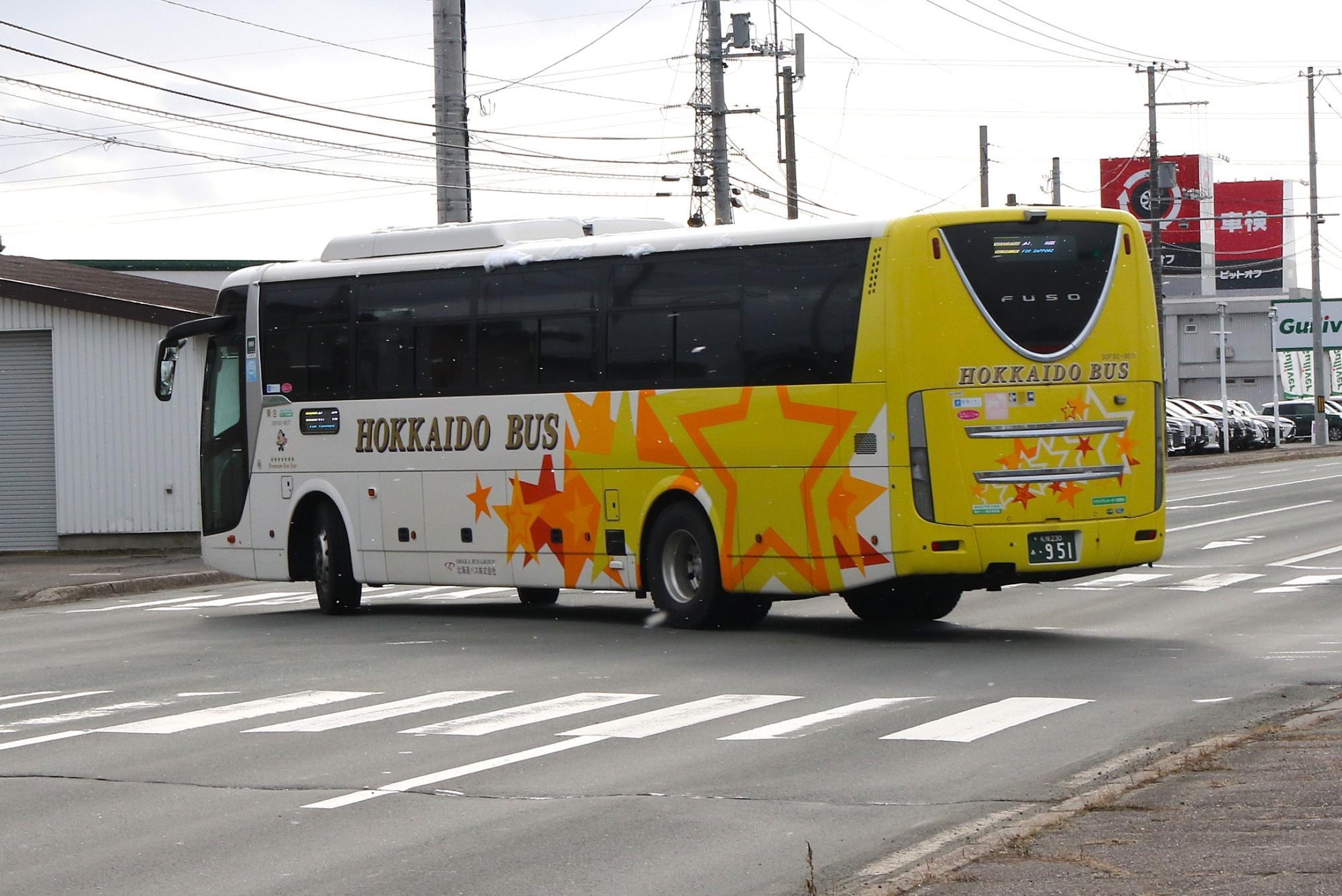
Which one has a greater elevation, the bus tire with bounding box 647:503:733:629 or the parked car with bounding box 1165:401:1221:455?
the parked car with bounding box 1165:401:1221:455

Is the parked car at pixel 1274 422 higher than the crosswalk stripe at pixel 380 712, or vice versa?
the parked car at pixel 1274 422

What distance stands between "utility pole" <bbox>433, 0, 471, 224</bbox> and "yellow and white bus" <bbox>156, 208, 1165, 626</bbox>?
6.64m

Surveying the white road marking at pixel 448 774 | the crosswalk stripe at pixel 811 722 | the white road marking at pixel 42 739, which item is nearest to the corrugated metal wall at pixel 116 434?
the white road marking at pixel 42 739

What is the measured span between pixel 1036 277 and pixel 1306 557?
10.5m

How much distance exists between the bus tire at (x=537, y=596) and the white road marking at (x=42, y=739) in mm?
9038

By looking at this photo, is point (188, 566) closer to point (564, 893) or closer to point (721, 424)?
point (721, 424)

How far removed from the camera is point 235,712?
41.4 ft

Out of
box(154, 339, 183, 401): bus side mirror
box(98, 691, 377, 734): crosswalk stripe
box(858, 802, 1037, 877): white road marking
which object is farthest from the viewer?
box(154, 339, 183, 401): bus side mirror

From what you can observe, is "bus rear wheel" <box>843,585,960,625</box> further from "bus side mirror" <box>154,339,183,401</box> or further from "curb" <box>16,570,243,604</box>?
"curb" <box>16,570,243,604</box>

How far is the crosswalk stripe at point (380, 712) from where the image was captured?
11781mm

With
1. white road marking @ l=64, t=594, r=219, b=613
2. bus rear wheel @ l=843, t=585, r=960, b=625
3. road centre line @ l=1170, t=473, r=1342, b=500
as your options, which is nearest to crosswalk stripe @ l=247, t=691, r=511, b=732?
bus rear wheel @ l=843, t=585, r=960, b=625

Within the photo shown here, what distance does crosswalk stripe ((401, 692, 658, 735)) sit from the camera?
37.7 ft

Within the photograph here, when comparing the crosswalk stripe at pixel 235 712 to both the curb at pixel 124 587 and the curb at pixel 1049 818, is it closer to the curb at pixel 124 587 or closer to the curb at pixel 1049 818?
the curb at pixel 1049 818

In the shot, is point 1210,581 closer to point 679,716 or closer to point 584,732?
point 679,716
